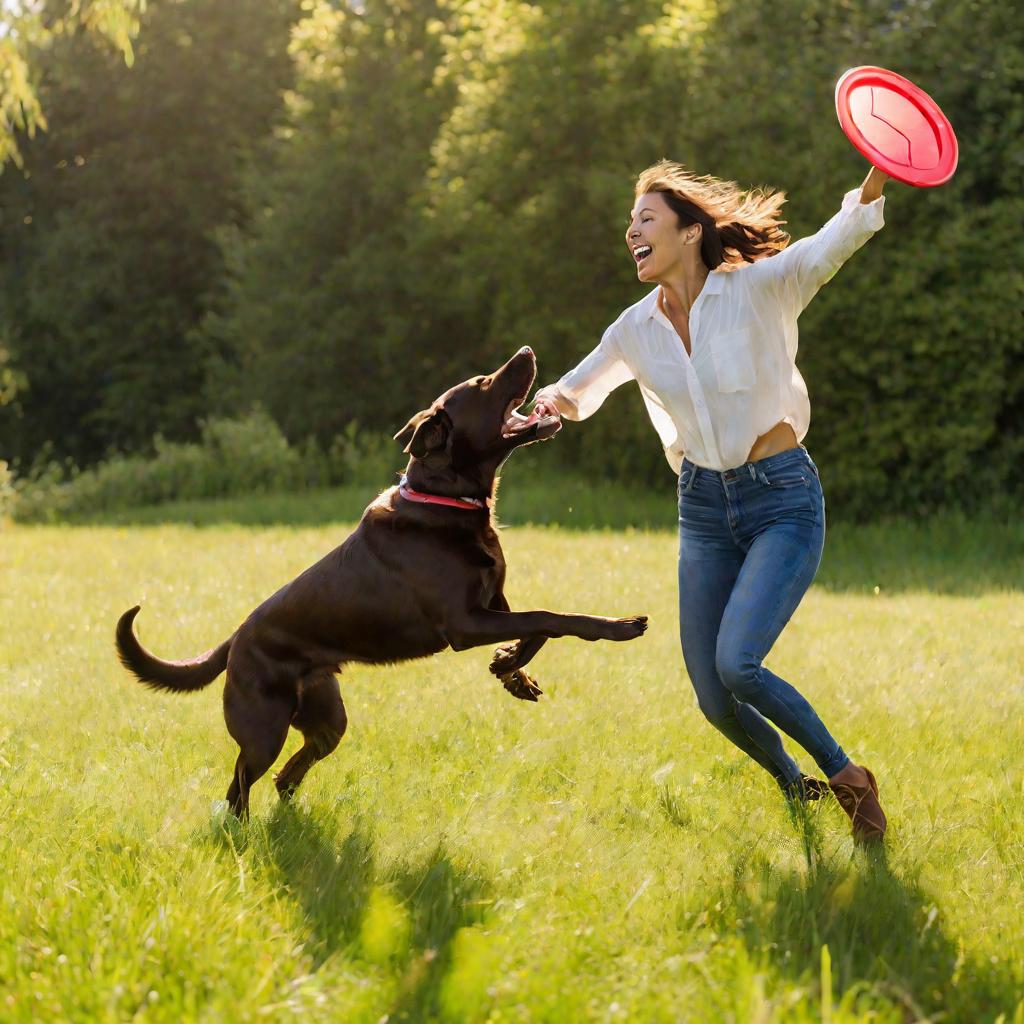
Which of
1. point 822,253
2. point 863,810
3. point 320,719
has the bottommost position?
point 863,810

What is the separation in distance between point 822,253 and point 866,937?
2.22m

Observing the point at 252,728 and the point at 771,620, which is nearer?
the point at 771,620

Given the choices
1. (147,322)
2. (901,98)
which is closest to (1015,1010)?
(901,98)

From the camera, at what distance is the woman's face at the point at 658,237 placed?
454 cm

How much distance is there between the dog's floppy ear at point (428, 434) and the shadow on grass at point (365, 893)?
4.66 ft

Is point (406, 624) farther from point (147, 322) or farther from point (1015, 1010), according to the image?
point (147, 322)

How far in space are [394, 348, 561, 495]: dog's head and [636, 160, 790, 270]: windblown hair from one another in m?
0.77

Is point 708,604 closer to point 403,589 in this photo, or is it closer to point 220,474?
point 403,589

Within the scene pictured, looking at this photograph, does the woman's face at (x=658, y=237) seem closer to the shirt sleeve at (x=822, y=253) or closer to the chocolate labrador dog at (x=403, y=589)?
the shirt sleeve at (x=822, y=253)

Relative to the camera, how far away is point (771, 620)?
425cm

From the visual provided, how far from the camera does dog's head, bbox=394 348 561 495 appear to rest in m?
4.65

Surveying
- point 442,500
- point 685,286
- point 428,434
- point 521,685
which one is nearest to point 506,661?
point 521,685

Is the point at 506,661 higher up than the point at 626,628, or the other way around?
the point at 626,628

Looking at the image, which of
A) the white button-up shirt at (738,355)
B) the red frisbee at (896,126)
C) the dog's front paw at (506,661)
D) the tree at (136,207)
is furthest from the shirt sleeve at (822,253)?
the tree at (136,207)
